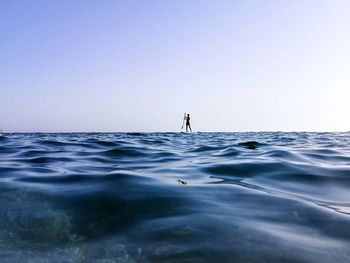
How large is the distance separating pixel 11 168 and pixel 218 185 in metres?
3.77

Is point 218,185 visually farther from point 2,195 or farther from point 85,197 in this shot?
point 2,195

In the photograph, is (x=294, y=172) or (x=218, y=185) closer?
(x=218, y=185)

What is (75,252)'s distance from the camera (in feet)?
9.04

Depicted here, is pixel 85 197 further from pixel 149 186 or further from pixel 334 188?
pixel 334 188

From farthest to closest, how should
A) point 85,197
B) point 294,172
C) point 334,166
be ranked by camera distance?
point 334,166
point 294,172
point 85,197

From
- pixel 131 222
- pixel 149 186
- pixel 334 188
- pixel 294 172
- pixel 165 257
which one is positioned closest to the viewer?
pixel 165 257

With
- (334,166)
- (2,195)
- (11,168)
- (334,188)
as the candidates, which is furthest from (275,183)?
(11,168)

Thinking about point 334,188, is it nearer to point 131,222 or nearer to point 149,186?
point 149,186

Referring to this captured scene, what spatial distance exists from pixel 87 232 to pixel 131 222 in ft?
1.33

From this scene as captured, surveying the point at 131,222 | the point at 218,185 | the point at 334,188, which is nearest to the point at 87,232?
the point at 131,222

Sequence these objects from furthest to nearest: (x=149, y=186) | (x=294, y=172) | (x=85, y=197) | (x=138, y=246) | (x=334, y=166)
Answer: (x=334, y=166) < (x=294, y=172) < (x=149, y=186) < (x=85, y=197) < (x=138, y=246)

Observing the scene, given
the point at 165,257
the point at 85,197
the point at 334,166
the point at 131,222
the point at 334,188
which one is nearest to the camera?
the point at 165,257

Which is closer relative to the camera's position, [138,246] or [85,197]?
[138,246]

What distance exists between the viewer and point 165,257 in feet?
8.65
